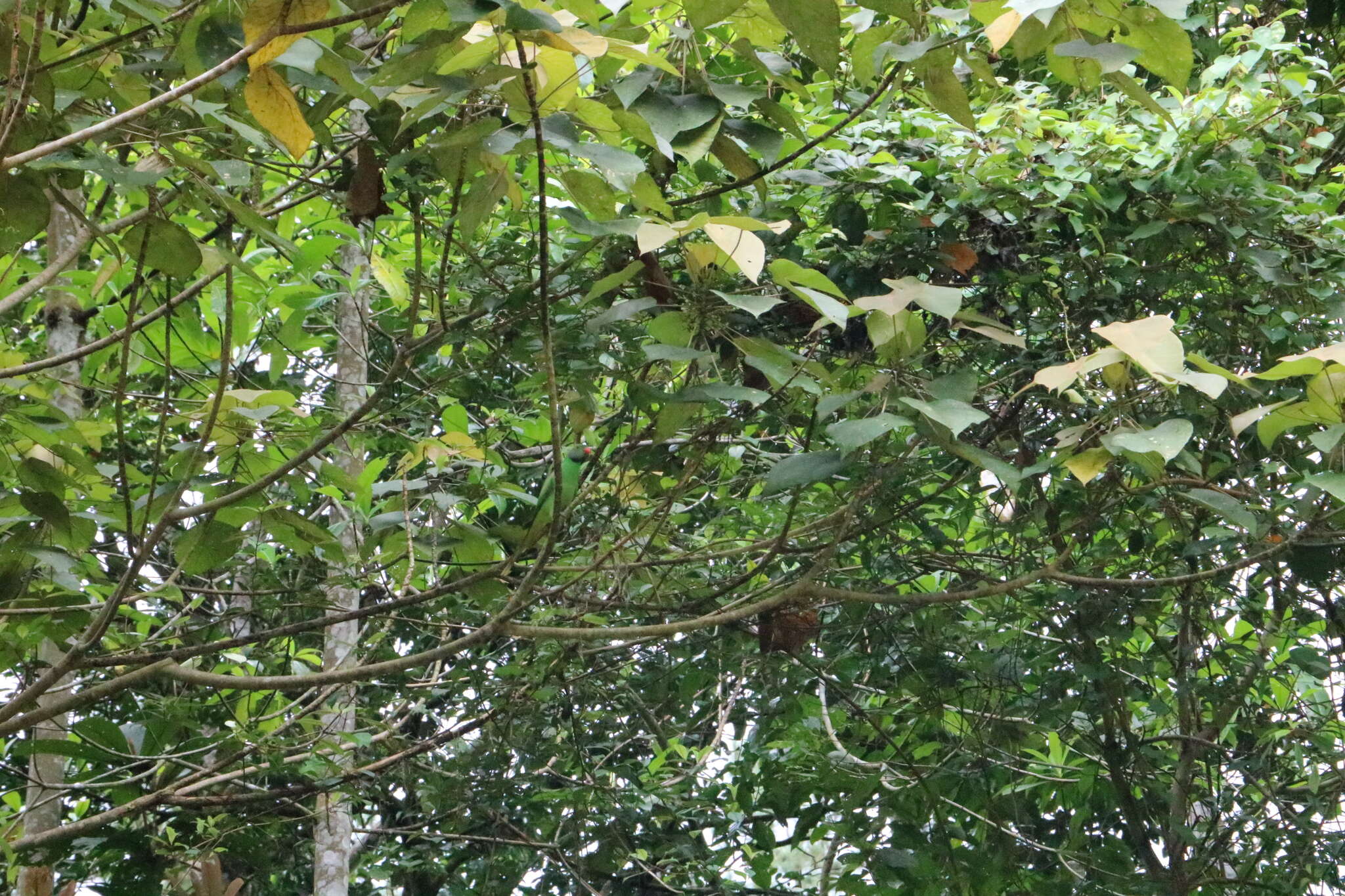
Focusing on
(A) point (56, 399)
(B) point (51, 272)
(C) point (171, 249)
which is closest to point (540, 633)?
(C) point (171, 249)

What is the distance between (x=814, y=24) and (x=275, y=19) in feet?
1.87

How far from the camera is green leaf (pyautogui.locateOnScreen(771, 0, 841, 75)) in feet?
4.04

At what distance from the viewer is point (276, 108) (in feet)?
4.43

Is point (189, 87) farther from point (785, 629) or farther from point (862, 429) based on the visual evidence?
point (785, 629)

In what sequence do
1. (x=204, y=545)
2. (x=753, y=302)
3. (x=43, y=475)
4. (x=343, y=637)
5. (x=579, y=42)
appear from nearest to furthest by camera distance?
(x=579, y=42) → (x=753, y=302) → (x=43, y=475) → (x=204, y=545) → (x=343, y=637)

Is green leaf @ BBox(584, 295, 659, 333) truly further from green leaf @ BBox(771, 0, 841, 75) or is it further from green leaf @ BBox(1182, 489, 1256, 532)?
green leaf @ BBox(1182, 489, 1256, 532)

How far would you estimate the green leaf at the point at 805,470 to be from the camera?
1.58 metres

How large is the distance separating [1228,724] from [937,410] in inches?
77.3

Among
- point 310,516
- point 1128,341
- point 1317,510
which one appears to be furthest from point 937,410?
point 310,516

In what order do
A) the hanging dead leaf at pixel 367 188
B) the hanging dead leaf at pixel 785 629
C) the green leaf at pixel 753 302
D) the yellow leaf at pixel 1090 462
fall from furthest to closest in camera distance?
the hanging dead leaf at pixel 785 629, the hanging dead leaf at pixel 367 188, the yellow leaf at pixel 1090 462, the green leaf at pixel 753 302

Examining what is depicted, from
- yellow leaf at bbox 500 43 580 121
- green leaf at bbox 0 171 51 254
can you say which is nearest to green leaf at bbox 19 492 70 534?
green leaf at bbox 0 171 51 254

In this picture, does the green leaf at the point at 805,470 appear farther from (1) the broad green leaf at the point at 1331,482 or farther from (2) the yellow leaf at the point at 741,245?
(1) the broad green leaf at the point at 1331,482


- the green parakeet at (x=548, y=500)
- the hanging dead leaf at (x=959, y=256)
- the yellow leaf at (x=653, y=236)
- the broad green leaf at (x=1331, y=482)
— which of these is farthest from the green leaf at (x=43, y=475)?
the broad green leaf at (x=1331, y=482)

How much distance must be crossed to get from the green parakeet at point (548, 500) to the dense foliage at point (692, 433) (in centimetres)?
1
